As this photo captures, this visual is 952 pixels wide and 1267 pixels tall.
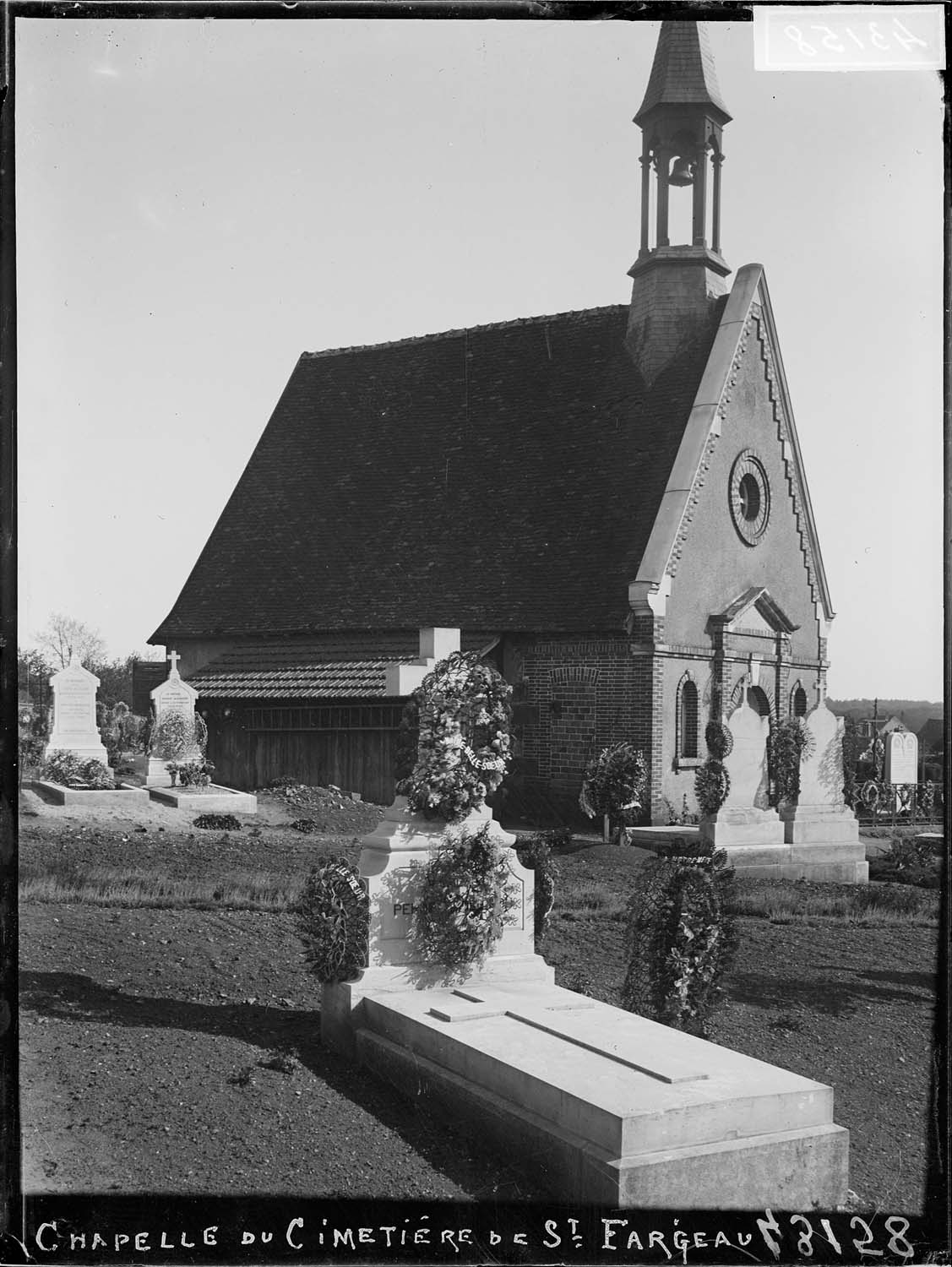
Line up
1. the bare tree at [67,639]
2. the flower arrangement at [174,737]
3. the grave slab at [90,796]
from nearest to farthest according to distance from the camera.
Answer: the bare tree at [67,639]
the grave slab at [90,796]
the flower arrangement at [174,737]

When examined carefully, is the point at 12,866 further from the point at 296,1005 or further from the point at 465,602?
the point at 465,602

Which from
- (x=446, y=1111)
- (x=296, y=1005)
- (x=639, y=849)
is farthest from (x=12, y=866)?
(x=639, y=849)

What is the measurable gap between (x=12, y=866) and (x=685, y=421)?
15388mm

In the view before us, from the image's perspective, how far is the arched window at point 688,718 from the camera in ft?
62.9

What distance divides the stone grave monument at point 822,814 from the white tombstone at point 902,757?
493 cm

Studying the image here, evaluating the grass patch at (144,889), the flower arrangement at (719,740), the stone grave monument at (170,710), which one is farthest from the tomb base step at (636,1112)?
the stone grave monument at (170,710)

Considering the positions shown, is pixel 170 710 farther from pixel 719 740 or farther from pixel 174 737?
pixel 719 740

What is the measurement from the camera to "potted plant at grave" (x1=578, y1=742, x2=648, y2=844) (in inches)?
690

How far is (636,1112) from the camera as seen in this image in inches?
222

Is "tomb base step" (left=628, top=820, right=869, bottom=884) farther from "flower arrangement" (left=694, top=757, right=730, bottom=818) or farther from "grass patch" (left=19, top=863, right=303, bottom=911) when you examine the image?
"grass patch" (left=19, top=863, right=303, bottom=911)

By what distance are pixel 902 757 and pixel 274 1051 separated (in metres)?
17.4

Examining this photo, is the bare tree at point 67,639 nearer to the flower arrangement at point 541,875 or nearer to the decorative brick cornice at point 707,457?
the flower arrangement at point 541,875

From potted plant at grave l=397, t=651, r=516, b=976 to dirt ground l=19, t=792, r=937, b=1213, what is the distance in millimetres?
1219

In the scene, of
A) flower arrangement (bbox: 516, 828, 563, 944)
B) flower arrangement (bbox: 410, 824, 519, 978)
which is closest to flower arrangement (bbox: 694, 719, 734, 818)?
flower arrangement (bbox: 516, 828, 563, 944)
